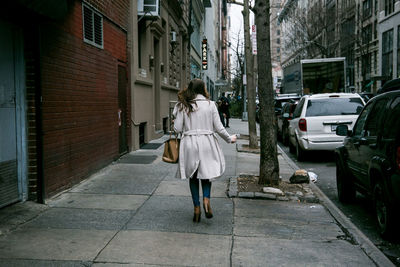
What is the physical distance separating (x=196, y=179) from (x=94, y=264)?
1940 mm

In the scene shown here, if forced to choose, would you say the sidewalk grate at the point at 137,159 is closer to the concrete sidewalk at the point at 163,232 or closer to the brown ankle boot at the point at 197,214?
the concrete sidewalk at the point at 163,232

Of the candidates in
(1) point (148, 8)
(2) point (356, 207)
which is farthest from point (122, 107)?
(2) point (356, 207)

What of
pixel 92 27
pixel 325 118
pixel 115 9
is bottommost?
pixel 325 118

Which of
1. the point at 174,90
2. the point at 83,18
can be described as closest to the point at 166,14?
the point at 174,90

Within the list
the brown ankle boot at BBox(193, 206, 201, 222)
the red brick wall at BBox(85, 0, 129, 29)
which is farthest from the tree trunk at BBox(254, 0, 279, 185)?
the red brick wall at BBox(85, 0, 129, 29)

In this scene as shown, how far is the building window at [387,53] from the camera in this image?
38.3 meters

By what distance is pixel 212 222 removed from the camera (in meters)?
6.09

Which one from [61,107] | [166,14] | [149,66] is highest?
[166,14]

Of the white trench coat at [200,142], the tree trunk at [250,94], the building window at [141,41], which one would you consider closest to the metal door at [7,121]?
the white trench coat at [200,142]

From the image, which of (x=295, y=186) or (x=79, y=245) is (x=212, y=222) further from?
(x=295, y=186)

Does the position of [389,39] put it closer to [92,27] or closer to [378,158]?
[92,27]

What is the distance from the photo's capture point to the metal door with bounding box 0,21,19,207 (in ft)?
20.1

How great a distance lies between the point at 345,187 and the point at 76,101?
15.4 ft

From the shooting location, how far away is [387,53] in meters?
39.5
